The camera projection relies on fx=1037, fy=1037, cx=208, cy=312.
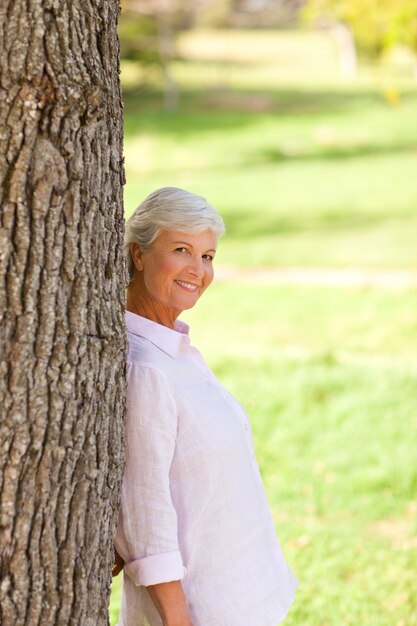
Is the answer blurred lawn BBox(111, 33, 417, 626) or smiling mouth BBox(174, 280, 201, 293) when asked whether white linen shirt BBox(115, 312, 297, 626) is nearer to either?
smiling mouth BBox(174, 280, 201, 293)

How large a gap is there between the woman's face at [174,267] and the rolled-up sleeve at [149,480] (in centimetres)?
32

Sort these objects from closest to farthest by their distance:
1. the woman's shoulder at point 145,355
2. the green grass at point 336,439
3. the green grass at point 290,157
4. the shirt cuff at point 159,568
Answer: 1. the shirt cuff at point 159,568
2. the woman's shoulder at point 145,355
3. the green grass at point 336,439
4. the green grass at point 290,157

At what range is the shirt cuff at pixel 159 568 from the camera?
8.77 feet

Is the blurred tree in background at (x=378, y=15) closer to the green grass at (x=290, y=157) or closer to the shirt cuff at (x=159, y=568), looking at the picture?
the green grass at (x=290, y=157)

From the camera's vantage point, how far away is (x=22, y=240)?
92.0 inches

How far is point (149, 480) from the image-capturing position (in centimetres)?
273

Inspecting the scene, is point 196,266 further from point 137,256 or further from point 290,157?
point 290,157

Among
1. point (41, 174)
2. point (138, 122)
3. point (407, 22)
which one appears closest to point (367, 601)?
point (41, 174)

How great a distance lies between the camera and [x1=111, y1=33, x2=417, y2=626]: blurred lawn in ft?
19.3

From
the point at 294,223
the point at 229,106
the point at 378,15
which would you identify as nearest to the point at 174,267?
the point at 378,15

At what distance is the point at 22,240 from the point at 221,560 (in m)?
1.08

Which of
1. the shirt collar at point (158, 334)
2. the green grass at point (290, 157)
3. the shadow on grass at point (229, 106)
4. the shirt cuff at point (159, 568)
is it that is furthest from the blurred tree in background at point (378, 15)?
the shadow on grass at point (229, 106)

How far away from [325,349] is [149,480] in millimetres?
7524

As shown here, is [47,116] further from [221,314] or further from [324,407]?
[221,314]
